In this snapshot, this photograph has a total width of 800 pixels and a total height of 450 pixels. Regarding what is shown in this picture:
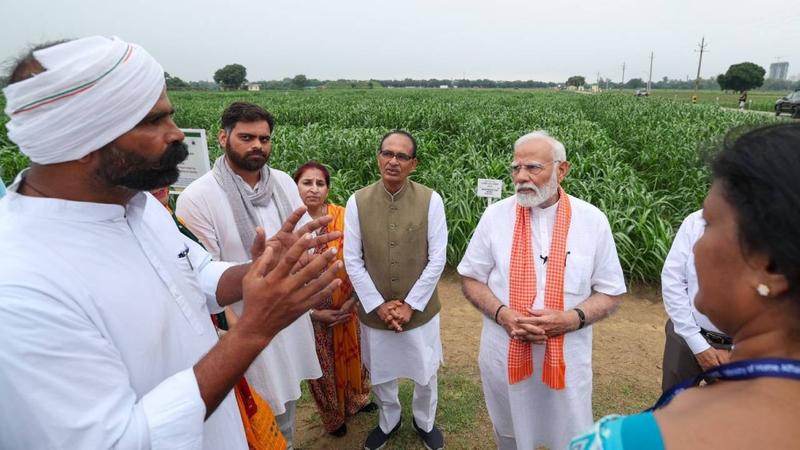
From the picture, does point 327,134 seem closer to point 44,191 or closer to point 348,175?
point 348,175

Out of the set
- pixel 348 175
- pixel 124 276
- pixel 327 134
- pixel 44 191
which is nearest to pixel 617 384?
pixel 124 276

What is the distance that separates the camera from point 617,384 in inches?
148

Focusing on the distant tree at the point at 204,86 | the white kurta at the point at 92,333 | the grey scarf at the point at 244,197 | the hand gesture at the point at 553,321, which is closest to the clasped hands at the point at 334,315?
the grey scarf at the point at 244,197

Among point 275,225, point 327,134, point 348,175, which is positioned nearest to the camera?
point 275,225

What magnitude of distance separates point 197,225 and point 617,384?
3531 millimetres

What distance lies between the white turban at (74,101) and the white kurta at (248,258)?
4.54 feet

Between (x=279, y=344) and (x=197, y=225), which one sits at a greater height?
(x=197, y=225)

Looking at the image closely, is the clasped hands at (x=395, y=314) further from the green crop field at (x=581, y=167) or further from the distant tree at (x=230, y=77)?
the distant tree at (x=230, y=77)

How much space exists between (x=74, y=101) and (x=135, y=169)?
221mm

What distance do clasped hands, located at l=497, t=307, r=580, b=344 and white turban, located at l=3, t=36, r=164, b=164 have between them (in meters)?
1.90

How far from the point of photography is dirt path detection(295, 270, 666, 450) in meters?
3.23

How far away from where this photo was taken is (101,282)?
1192 mm

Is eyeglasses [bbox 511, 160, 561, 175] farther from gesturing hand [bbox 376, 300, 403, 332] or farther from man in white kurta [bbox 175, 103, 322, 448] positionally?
man in white kurta [bbox 175, 103, 322, 448]

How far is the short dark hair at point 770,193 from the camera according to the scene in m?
0.79
